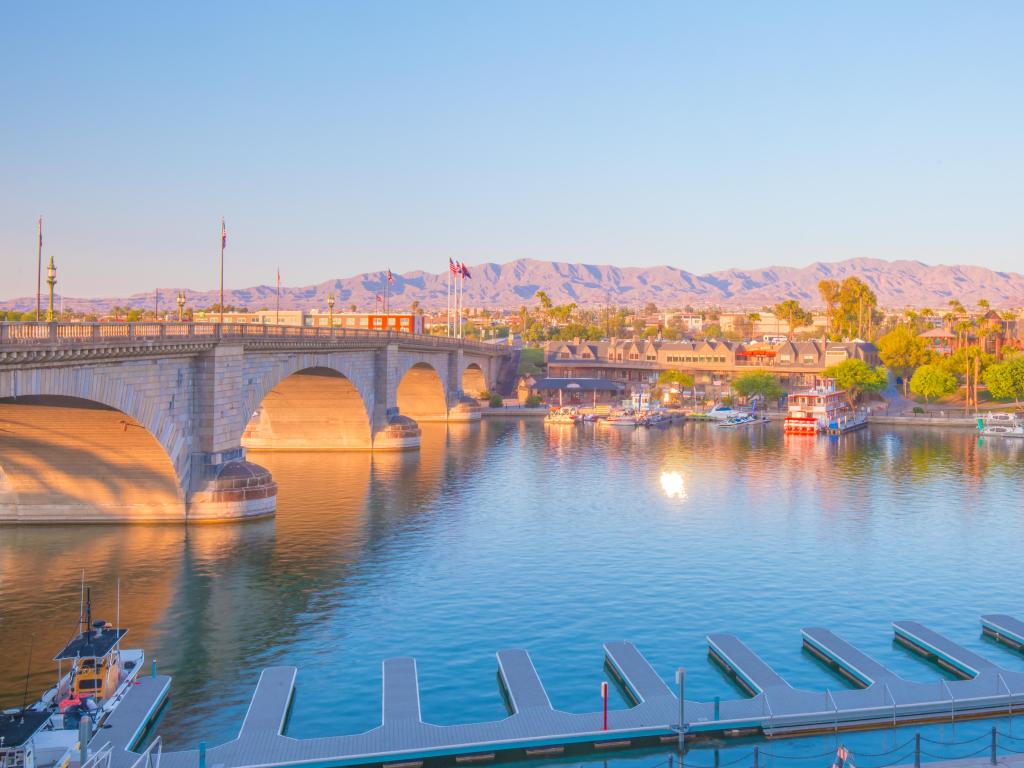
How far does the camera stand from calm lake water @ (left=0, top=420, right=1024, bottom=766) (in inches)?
1385

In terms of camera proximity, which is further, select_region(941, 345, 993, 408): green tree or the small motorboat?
select_region(941, 345, 993, 408): green tree

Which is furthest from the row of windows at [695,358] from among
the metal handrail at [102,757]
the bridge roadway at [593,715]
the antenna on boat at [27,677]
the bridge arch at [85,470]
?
the metal handrail at [102,757]

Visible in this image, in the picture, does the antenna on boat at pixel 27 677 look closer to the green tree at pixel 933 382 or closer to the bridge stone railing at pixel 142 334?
the bridge stone railing at pixel 142 334

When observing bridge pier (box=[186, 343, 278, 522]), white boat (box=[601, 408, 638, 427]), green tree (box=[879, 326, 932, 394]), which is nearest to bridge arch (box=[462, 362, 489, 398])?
white boat (box=[601, 408, 638, 427])

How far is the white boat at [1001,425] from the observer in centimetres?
12194

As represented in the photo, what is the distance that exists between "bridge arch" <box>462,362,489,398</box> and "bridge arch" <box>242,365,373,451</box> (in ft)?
195

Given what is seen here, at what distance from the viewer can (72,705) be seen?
29.2 meters

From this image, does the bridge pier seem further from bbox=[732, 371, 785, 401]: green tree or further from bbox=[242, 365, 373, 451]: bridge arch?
bbox=[732, 371, 785, 401]: green tree

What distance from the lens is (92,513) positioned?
2280 inches

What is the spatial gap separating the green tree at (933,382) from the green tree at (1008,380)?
6327 mm

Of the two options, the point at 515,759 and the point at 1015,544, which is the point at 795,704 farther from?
the point at 1015,544

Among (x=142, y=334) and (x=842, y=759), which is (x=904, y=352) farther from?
(x=842, y=759)

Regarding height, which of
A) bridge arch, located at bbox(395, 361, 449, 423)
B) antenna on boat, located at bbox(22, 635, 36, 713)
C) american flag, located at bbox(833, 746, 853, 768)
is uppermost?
bridge arch, located at bbox(395, 361, 449, 423)

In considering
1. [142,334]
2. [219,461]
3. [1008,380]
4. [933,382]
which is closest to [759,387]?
[933,382]
